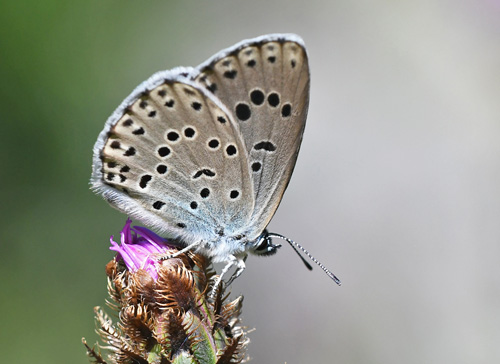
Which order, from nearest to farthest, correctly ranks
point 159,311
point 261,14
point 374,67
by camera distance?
point 159,311 < point 374,67 < point 261,14

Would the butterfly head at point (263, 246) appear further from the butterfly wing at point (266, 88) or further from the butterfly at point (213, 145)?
the butterfly wing at point (266, 88)

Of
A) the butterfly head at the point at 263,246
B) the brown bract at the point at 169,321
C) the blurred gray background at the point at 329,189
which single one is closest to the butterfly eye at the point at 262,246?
the butterfly head at the point at 263,246

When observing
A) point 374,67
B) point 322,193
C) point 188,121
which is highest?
point 374,67

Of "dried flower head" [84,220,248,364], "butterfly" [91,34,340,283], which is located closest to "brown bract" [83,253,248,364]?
"dried flower head" [84,220,248,364]

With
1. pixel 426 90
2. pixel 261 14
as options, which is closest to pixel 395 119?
pixel 426 90

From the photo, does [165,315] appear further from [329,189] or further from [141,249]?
[329,189]

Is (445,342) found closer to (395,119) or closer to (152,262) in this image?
(395,119)

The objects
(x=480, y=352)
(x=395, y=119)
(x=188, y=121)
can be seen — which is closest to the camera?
(x=188, y=121)
